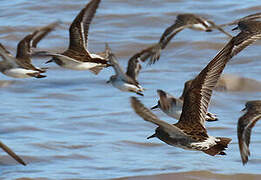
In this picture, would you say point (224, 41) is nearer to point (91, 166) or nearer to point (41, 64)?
point (41, 64)

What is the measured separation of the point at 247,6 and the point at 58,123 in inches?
230

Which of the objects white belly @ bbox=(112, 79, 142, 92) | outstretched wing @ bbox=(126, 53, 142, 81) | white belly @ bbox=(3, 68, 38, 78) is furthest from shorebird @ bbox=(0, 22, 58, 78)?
outstretched wing @ bbox=(126, 53, 142, 81)

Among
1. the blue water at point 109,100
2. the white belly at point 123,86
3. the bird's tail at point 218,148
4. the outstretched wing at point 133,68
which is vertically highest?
the outstretched wing at point 133,68

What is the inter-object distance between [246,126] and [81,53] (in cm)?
196

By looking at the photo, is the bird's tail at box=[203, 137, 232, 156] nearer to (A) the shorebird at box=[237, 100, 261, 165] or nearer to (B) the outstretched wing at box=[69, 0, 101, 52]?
(A) the shorebird at box=[237, 100, 261, 165]

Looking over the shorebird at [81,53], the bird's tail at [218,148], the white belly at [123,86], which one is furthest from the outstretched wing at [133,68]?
the bird's tail at [218,148]

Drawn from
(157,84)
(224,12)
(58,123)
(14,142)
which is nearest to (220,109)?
(157,84)

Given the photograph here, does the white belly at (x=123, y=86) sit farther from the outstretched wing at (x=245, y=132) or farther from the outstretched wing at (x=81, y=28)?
the outstretched wing at (x=245, y=132)

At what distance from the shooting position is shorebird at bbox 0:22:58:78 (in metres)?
7.75

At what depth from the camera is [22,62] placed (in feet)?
26.1

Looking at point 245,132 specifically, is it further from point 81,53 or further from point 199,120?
point 81,53

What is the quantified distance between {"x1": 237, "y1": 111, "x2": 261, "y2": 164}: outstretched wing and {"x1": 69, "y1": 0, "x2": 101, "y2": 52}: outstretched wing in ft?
6.31

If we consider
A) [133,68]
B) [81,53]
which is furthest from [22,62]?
Answer: [133,68]

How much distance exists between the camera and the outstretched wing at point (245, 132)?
667 centimetres
